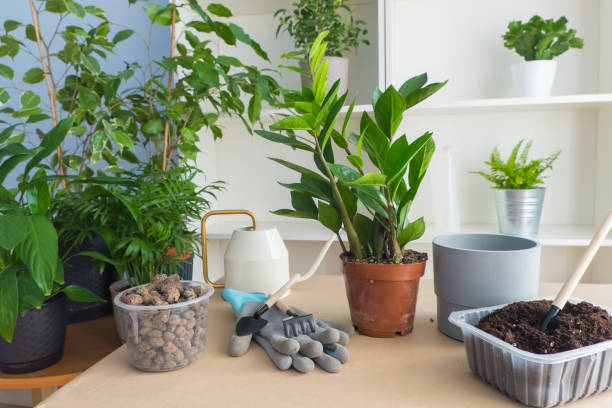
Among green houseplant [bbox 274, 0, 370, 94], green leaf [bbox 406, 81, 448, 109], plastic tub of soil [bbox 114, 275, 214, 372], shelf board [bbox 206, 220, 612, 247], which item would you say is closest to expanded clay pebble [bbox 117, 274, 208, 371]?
plastic tub of soil [bbox 114, 275, 214, 372]

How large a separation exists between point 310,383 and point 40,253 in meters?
0.41

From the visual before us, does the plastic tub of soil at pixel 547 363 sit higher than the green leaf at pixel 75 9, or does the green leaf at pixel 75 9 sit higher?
the green leaf at pixel 75 9

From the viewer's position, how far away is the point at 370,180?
0.52 meters

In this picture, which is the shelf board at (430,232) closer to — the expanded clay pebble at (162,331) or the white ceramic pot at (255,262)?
the white ceramic pot at (255,262)

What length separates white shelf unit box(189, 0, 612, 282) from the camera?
1.52m

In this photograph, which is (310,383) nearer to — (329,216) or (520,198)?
(329,216)

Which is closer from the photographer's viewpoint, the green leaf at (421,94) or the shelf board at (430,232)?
the green leaf at (421,94)

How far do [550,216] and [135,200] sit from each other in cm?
160

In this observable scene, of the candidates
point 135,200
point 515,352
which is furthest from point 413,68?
point 515,352

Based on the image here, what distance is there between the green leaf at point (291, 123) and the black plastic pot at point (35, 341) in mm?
510

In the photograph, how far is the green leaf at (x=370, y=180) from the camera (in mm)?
505

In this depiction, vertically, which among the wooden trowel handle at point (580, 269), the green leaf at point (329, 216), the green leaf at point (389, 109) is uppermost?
the green leaf at point (389, 109)

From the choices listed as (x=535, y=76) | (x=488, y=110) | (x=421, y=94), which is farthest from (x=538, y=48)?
(x=421, y=94)

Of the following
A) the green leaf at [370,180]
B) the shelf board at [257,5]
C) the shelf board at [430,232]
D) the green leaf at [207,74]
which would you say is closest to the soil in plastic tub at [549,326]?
the green leaf at [370,180]
